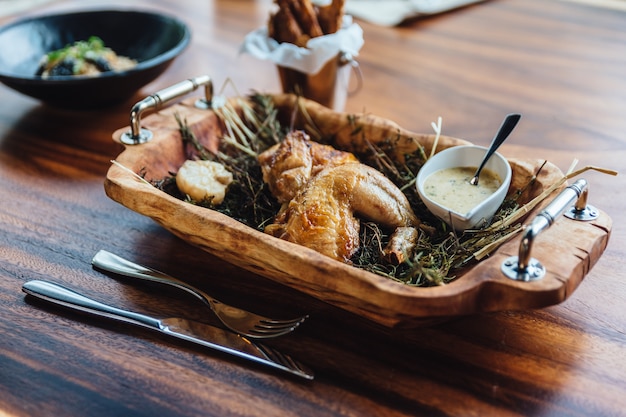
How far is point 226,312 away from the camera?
1.31 metres

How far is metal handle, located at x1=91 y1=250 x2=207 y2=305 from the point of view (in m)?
1.37

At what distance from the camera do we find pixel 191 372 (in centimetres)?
119

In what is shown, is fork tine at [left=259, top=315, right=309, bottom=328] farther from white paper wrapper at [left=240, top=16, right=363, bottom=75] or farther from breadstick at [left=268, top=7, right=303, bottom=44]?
breadstick at [left=268, top=7, right=303, bottom=44]

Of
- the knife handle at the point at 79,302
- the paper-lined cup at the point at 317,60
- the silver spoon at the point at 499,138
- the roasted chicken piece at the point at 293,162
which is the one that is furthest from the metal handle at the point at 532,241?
the paper-lined cup at the point at 317,60

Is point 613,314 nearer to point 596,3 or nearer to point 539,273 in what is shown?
point 539,273

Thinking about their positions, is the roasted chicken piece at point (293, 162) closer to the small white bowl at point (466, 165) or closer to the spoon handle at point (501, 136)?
the small white bowl at point (466, 165)

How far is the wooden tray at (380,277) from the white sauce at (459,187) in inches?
2.8

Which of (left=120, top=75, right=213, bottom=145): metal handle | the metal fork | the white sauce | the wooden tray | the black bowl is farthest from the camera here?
the black bowl

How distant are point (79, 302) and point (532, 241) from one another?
3.16 ft

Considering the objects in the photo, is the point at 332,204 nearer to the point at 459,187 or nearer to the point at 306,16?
the point at 459,187

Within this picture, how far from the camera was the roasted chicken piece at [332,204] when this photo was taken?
4.44ft

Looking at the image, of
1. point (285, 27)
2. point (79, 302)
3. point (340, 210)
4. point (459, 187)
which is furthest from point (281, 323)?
point (285, 27)

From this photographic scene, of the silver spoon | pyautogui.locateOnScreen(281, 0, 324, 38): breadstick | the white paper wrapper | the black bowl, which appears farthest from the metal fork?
pyautogui.locateOnScreen(281, 0, 324, 38): breadstick

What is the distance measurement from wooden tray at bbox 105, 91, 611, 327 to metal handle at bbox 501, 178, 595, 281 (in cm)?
2
